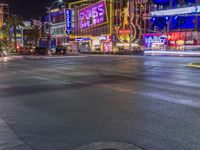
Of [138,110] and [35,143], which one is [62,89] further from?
[35,143]

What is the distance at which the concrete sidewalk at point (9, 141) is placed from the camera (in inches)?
246

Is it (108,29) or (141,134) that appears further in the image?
(108,29)

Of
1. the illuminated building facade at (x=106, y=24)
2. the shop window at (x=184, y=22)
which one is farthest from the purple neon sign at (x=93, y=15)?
the shop window at (x=184, y=22)

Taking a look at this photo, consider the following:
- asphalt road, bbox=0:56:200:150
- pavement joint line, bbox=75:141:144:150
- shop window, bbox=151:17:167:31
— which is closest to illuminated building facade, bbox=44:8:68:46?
shop window, bbox=151:17:167:31

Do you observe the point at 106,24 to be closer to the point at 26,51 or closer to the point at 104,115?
the point at 26,51

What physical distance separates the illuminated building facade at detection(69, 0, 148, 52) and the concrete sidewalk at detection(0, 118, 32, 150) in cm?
6043

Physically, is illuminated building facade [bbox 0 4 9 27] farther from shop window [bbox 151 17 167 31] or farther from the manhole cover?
the manhole cover

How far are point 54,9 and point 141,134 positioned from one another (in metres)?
108

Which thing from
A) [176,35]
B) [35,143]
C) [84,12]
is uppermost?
[84,12]

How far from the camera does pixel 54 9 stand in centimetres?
11181

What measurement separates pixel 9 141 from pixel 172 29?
64105 millimetres

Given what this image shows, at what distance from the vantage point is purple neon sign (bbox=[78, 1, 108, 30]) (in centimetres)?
8019

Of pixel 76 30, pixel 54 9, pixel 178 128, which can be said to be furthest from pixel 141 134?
pixel 54 9

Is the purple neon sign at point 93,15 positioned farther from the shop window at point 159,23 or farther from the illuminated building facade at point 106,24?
the shop window at point 159,23
